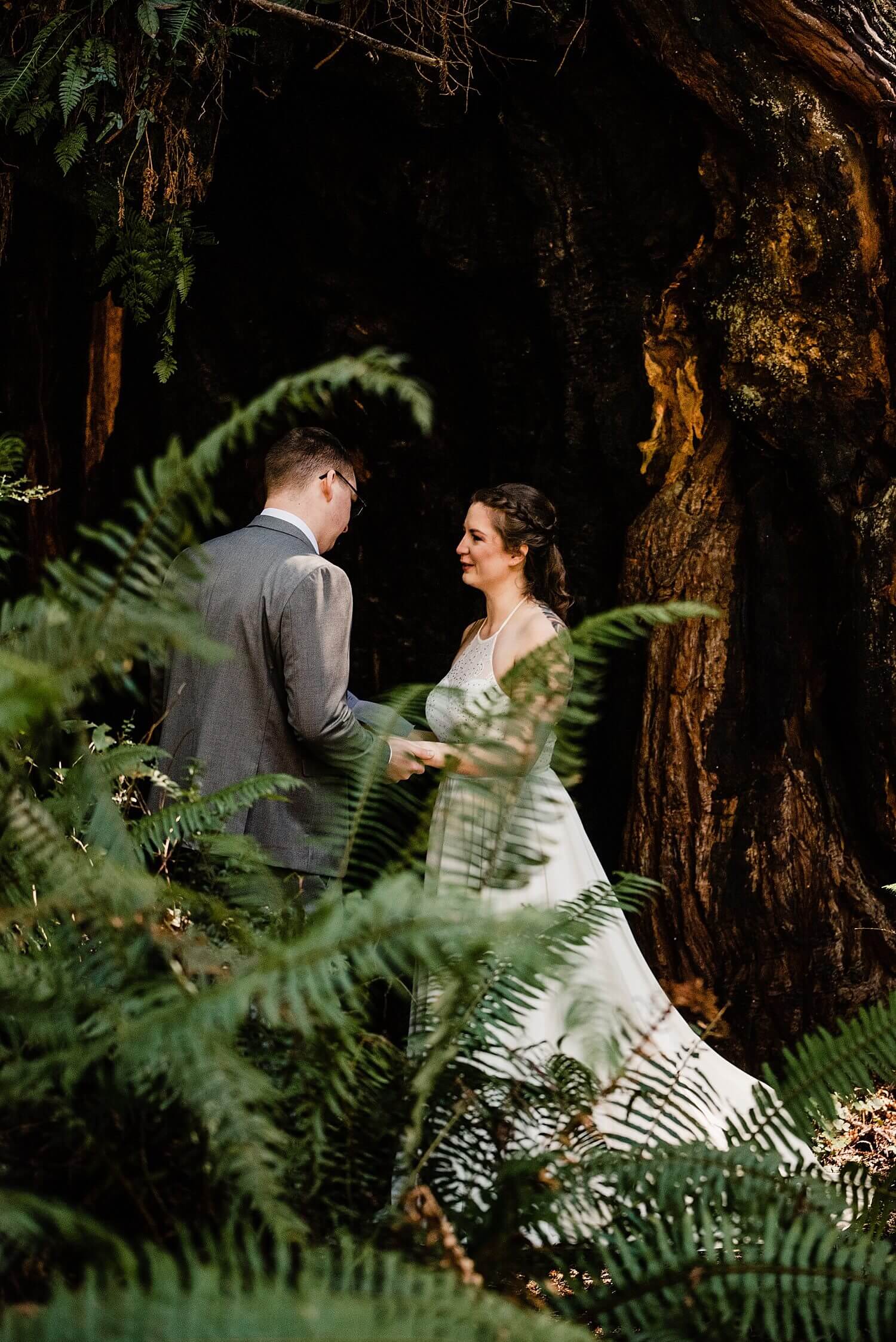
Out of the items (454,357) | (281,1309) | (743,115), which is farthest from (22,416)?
(281,1309)

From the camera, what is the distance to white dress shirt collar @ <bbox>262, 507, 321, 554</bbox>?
11.4ft

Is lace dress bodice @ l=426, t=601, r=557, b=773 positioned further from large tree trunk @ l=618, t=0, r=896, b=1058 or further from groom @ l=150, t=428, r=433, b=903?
large tree trunk @ l=618, t=0, r=896, b=1058

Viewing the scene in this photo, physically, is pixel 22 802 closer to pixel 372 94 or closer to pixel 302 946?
pixel 302 946

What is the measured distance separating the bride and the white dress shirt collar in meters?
0.69

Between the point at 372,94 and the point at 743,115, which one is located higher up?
the point at 743,115

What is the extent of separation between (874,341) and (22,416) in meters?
3.93

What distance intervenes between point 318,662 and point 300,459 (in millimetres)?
865

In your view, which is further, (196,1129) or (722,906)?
(722,906)

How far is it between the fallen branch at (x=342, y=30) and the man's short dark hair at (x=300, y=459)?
53.1 inches

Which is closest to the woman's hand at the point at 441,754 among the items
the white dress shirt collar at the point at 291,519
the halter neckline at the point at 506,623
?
the halter neckline at the point at 506,623

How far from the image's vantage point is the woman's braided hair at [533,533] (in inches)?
164

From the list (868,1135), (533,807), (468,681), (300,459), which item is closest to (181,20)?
(300,459)

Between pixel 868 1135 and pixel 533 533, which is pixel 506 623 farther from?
pixel 868 1135

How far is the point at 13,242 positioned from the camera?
4.85 m
